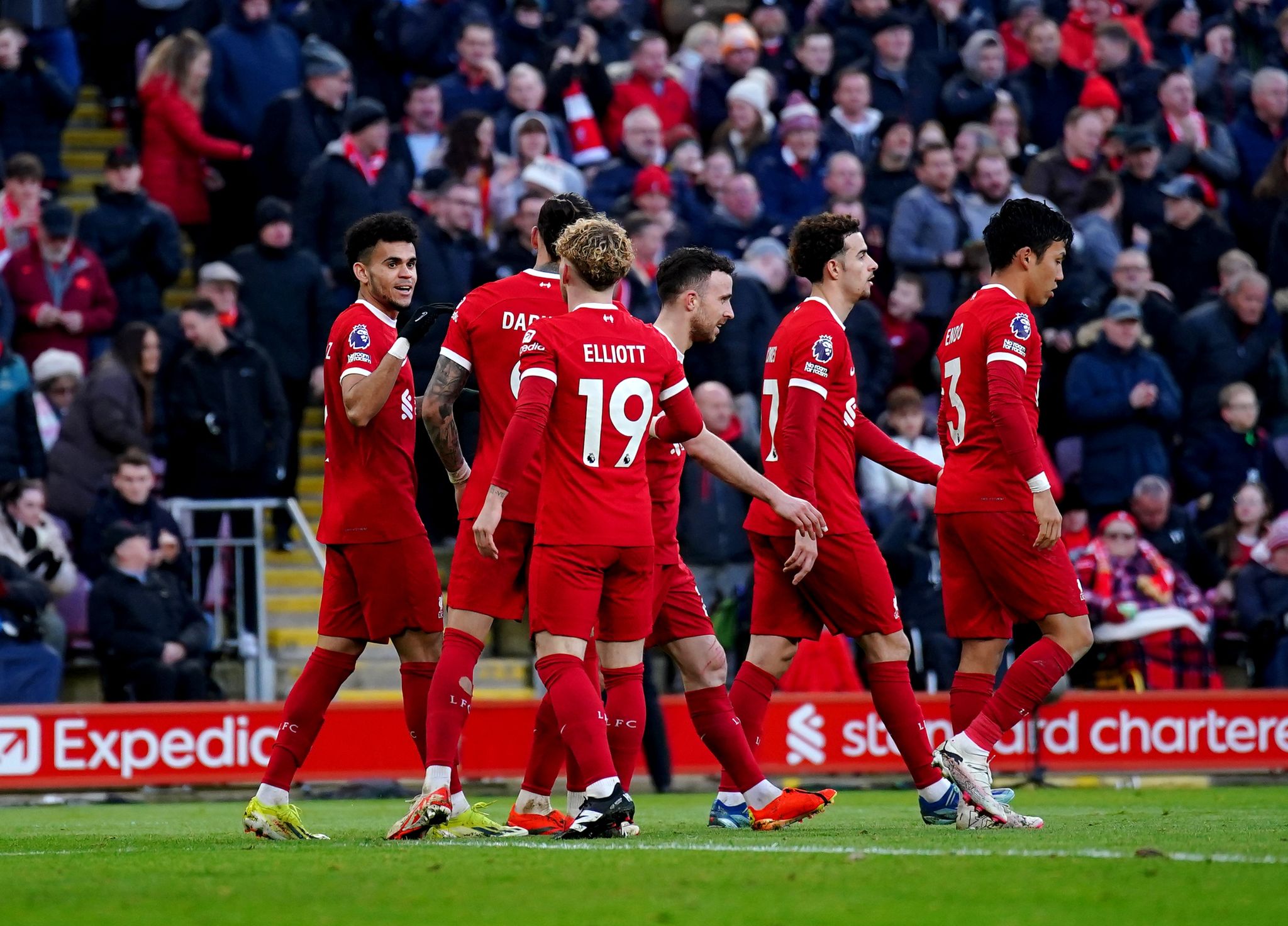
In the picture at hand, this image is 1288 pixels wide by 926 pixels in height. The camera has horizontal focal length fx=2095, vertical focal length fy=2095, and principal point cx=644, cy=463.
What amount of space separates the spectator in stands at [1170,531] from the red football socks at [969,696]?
740 centimetres

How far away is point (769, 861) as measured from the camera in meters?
7.30

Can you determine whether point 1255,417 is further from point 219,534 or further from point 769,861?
point 769,861

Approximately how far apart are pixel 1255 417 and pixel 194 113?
9.11m

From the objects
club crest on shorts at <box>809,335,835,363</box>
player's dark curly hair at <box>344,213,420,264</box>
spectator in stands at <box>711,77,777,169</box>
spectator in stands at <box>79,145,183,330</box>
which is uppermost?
spectator in stands at <box>711,77,777,169</box>

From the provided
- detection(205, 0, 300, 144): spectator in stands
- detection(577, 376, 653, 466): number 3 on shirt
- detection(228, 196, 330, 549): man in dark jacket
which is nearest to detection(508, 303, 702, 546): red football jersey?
detection(577, 376, 653, 466): number 3 on shirt

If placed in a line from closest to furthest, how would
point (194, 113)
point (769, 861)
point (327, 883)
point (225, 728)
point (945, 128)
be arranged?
point (327, 883) → point (769, 861) → point (225, 728) → point (194, 113) → point (945, 128)

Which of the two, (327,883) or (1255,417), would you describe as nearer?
(327,883)

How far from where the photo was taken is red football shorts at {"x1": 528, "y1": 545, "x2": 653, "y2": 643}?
8164 millimetres

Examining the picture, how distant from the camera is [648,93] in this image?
19047 mm

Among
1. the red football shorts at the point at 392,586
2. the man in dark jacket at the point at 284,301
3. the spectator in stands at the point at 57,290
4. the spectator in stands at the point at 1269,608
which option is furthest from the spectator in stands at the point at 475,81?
the red football shorts at the point at 392,586

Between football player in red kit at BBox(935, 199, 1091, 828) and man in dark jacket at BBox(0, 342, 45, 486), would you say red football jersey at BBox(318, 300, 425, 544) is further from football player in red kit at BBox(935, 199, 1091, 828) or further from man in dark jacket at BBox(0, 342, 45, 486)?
man in dark jacket at BBox(0, 342, 45, 486)

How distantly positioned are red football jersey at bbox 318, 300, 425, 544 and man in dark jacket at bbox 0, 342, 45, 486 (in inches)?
231

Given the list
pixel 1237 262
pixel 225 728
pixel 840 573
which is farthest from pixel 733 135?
pixel 840 573

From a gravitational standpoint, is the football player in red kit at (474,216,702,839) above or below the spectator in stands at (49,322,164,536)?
below
